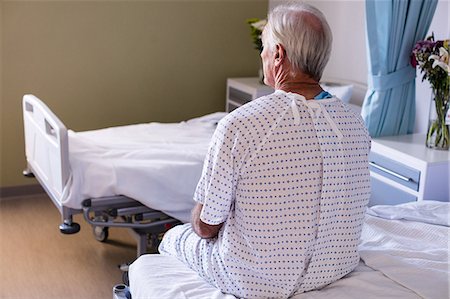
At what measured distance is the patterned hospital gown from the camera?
166cm

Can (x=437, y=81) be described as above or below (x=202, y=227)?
above

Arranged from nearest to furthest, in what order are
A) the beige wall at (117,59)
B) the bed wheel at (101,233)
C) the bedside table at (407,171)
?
1. the bedside table at (407,171)
2. the bed wheel at (101,233)
3. the beige wall at (117,59)

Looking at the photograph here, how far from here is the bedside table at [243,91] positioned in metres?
4.12

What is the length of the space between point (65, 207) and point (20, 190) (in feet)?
4.81

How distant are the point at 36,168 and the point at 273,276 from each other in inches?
72.4

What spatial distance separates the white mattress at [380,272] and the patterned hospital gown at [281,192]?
0.26ft

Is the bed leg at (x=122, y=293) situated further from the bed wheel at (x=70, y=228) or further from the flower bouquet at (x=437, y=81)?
the flower bouquet at (x=437, y=81)

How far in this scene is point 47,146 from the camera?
292cm

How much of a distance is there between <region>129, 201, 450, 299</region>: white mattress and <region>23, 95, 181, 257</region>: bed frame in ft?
2.80

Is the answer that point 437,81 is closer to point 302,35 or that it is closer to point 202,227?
point 302,35

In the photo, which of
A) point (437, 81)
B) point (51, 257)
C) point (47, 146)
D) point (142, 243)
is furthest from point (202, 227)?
point (51, 257)

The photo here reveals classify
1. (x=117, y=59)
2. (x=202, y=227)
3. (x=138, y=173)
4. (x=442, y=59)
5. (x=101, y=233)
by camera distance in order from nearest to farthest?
(x=202, y=227), (x=442, y=59), (x=138, y=173), (x=101, y=233), (x=117, y=59)

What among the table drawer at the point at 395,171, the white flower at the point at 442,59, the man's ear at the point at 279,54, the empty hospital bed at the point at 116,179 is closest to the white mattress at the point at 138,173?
the empty hospital bed at the point at 116,179

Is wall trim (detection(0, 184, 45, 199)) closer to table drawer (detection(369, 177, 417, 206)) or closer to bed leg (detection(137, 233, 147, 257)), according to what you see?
bed leg (detection(137, 233, 147, 257))
